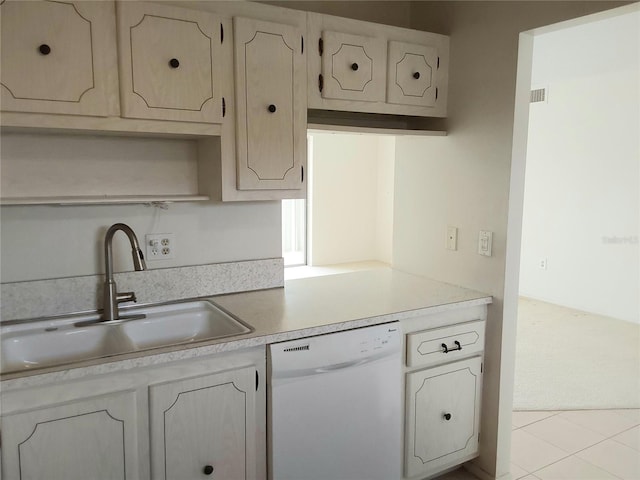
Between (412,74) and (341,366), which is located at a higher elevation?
(412,74)

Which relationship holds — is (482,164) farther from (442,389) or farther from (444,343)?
(442,389)

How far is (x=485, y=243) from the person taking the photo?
2.26 m

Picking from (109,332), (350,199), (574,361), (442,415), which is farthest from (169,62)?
(350,199)

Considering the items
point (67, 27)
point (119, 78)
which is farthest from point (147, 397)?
point (67, 27)

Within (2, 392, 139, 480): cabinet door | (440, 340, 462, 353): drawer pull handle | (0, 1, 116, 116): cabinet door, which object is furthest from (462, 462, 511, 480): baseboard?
(0, 1, 116, 116): cabinet door

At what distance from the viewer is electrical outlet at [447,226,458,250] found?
2422 millimetres

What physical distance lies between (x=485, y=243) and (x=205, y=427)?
4.74ft

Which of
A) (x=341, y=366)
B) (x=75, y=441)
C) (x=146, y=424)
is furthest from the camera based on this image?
(x=341, y=366)

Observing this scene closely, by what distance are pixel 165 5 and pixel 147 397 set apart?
136cm

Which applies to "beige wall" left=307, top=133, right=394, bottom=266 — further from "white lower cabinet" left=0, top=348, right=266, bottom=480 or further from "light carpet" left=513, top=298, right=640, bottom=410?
"white lower cabinet" left=0, top=348, right=266, bottom=480

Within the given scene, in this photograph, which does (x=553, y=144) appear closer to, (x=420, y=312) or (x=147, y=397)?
(x=420, y=312)

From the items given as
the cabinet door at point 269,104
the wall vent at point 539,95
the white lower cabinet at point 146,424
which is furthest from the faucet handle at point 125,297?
the wall vent at point 539,95

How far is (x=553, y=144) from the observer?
5.25 metres

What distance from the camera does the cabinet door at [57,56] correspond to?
1518 mm
